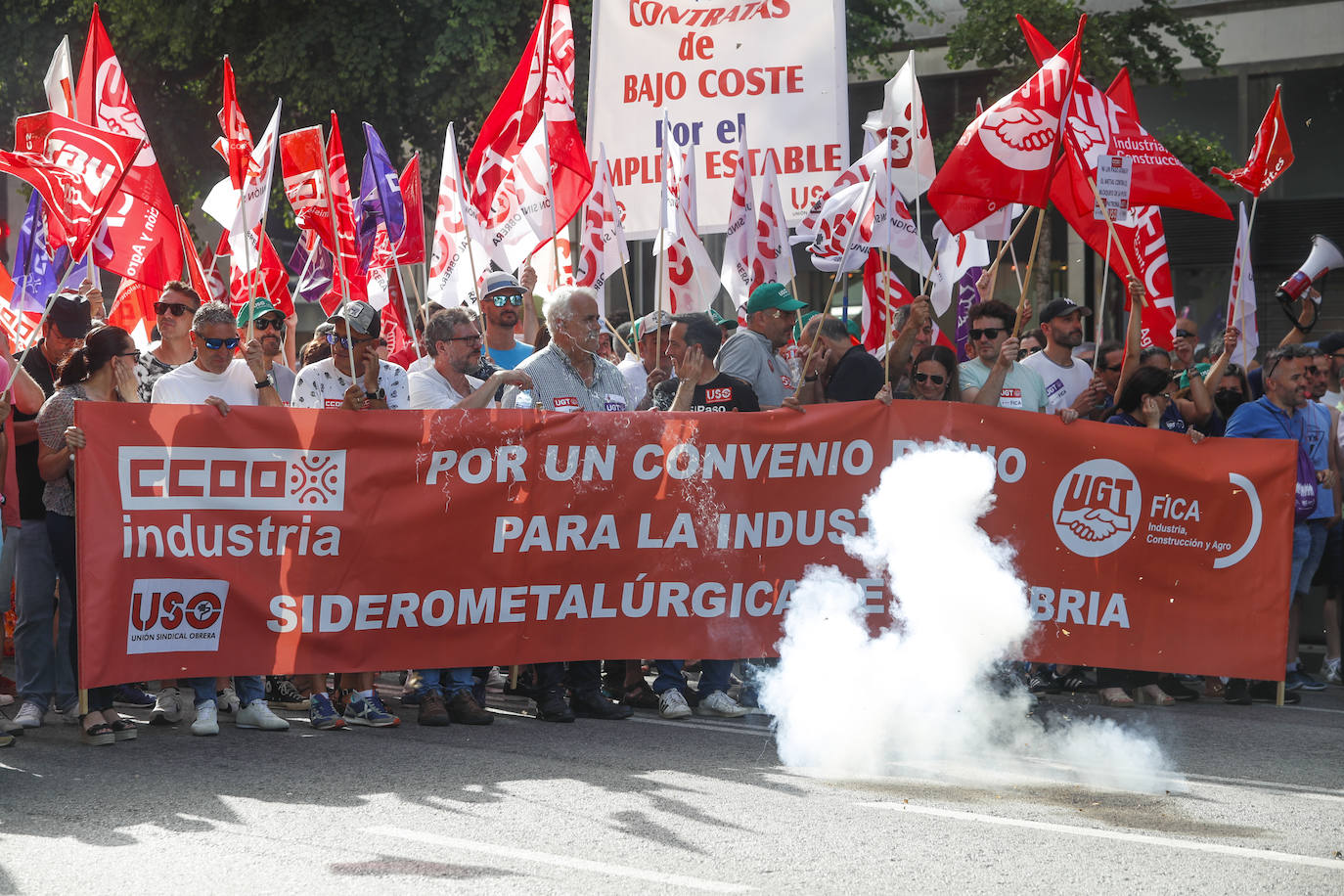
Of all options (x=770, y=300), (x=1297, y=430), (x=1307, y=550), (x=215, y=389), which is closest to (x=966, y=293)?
(x=1297, y=430)

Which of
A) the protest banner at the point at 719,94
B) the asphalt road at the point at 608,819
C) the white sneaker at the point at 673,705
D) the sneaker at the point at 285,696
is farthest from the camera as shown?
the protest banner at the point at 719,94

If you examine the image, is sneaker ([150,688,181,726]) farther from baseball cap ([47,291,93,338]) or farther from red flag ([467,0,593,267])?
red flag ([467,0,593,267])

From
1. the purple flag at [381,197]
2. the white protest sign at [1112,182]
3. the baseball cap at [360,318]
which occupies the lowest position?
the baseball cap at [360,318]

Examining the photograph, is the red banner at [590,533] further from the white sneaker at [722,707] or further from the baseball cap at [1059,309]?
the baseball cap at [1059,309]

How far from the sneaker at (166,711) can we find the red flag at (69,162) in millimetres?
2377

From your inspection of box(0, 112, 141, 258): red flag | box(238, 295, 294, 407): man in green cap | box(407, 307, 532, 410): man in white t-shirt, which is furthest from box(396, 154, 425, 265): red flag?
box(407, 307, 532, 410): man in white t-shirt

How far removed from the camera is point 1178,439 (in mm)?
8477

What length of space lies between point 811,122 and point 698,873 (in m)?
6.55

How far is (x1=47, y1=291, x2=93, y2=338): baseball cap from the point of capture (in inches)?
303

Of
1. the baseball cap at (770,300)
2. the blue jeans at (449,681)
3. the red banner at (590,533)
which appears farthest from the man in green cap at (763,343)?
the blue jeans at (449,681)

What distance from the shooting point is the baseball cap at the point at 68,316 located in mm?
7695

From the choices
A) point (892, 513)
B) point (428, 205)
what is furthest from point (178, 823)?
point (428, 205)

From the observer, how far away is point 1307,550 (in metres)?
9.62

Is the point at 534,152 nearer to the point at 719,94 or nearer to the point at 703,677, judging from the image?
the point at 719,94
